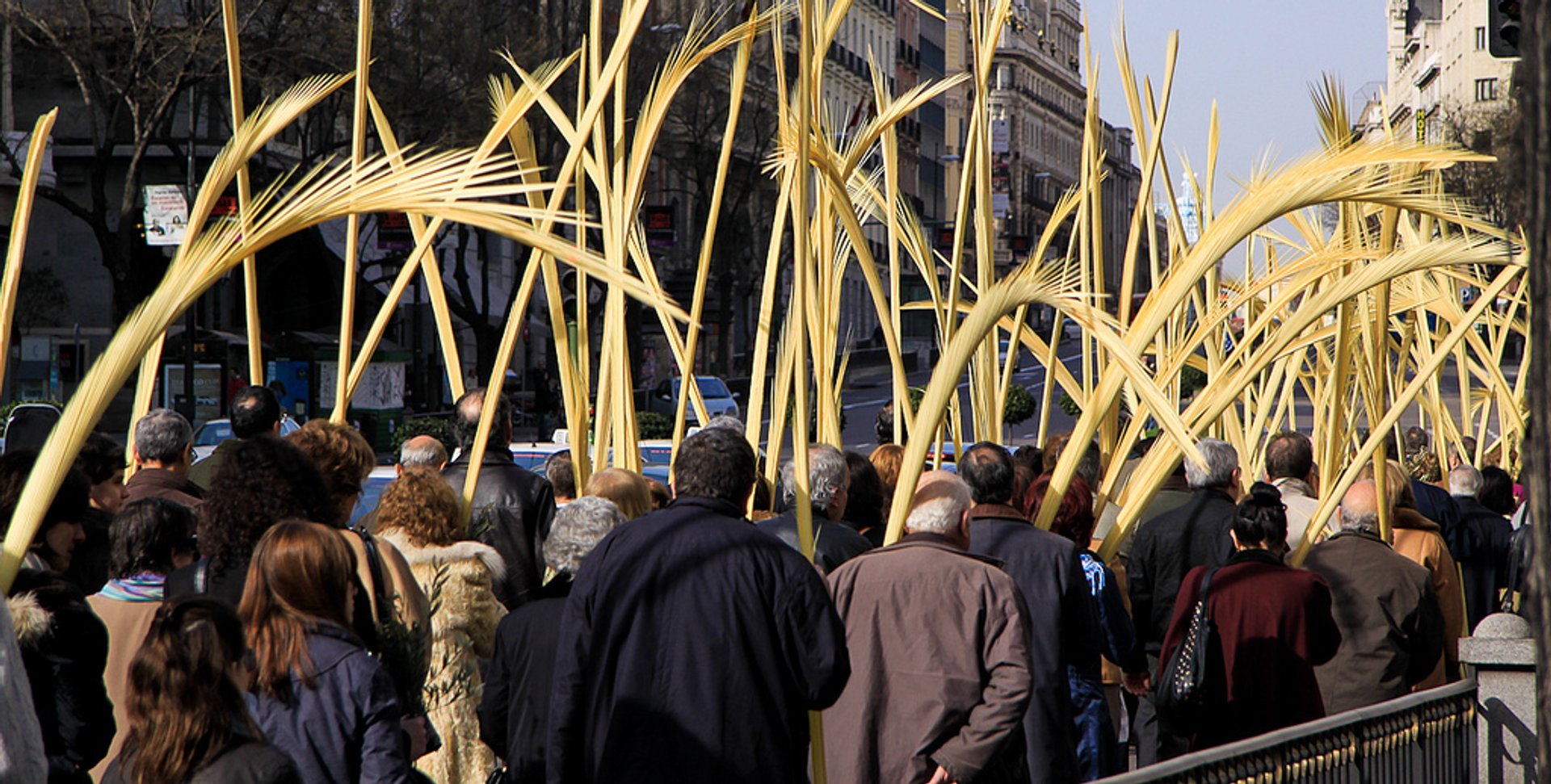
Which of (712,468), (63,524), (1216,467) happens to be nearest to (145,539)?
(63,524)

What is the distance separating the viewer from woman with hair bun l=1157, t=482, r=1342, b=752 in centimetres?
539

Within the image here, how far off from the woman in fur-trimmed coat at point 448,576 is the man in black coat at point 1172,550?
250 centimetres

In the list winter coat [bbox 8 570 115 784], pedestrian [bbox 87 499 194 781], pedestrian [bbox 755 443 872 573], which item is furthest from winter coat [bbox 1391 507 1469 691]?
winter coat [bbox 8 570 115 784]

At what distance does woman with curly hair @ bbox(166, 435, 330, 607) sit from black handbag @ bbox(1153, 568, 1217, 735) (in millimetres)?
2454

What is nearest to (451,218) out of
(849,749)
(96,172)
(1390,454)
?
(849,749)

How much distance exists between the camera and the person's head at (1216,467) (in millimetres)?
6844

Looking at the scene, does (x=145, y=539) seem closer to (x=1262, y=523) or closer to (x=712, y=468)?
(x=712, y=468)

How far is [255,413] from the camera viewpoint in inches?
237

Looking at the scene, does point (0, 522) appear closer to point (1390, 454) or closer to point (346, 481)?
point (346, 481)

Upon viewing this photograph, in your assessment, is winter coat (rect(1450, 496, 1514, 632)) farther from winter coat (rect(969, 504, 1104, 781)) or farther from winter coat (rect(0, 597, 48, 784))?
winter coat (rect(0, 597, 48, 784))

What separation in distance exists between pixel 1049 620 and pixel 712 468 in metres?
1.40

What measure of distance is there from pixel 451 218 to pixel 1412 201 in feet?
8.87

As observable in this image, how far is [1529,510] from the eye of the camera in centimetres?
158

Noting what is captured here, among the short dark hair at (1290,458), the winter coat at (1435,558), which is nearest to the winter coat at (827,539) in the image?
the winter coat at (1435,558)
